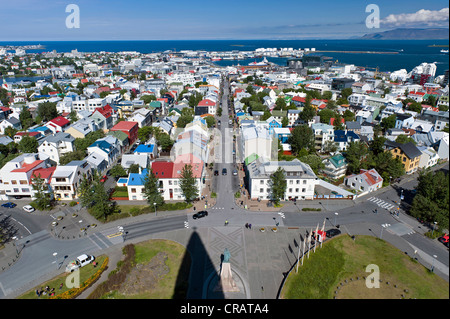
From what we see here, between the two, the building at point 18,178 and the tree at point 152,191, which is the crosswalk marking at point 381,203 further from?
the building at point 18,178

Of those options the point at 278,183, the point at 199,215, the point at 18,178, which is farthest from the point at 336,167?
the point at 18,178

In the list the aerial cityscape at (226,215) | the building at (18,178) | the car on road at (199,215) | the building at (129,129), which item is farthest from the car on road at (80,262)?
the building at (129,129)

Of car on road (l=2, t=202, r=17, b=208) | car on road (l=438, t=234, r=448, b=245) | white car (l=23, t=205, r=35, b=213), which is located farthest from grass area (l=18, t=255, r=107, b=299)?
car on road (l=438, t=234, r=448, b=245)

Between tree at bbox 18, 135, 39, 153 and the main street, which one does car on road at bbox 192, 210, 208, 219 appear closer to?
the main street

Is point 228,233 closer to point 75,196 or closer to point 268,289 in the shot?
point 268,289

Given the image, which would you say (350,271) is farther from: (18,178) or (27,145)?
(27,145)
